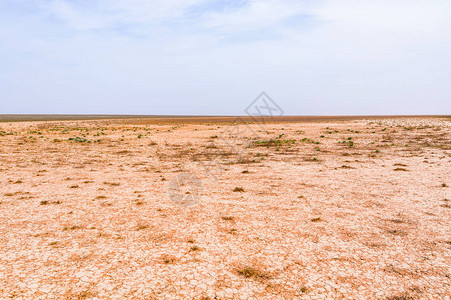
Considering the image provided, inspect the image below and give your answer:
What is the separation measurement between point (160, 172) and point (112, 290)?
1109cm

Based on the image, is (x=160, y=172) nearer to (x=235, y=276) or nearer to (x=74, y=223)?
(x=74, y=223)

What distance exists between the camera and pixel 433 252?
6887mm

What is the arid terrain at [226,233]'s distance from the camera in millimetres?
5613

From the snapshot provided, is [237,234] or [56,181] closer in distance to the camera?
[237,234]

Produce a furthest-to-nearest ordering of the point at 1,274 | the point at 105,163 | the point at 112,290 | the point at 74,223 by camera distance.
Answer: the point at 105,163 → the point at 74,223 → the point at 1,274 → the point at 112,290

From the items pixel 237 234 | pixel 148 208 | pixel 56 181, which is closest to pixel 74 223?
pixel 148 208

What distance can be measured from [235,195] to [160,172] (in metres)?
6.20

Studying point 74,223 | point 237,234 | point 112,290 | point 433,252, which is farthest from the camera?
point 74,223

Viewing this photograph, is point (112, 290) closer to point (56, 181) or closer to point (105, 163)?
point (56, 181)

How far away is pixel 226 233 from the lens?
8008 mm

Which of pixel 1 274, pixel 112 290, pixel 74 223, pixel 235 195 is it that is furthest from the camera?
pixel 235 195

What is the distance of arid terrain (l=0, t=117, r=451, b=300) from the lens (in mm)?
5613

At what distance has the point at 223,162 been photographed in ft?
64.2

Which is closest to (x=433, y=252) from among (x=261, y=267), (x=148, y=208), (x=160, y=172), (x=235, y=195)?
(x=261, y=267)
